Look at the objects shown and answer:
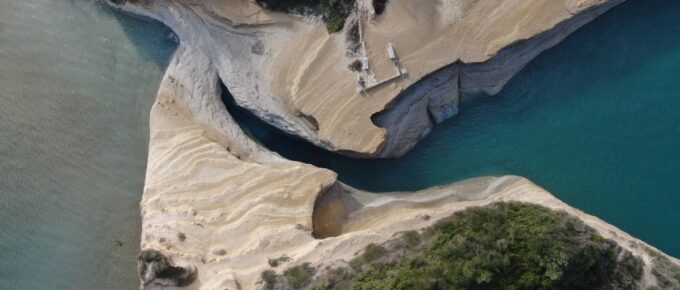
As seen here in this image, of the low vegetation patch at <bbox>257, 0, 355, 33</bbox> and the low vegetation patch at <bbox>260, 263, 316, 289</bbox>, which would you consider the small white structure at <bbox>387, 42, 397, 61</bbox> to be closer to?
the low vegetation patch at <bbox>257, 0, 355, 33</bbox>

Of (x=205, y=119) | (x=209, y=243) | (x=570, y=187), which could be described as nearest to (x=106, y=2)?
(x=205, y=119)

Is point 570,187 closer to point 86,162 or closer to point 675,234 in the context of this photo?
point 675,234

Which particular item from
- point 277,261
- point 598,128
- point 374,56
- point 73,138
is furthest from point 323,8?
Result: point 598,128

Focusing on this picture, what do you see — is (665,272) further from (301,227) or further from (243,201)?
(243,201)

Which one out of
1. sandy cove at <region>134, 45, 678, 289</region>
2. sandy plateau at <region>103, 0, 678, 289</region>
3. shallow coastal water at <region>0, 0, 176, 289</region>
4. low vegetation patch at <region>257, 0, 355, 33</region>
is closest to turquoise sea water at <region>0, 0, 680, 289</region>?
shallow coastal water at <region>0, 0, 176, 289</region>

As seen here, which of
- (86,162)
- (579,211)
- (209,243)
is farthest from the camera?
(86,162)
